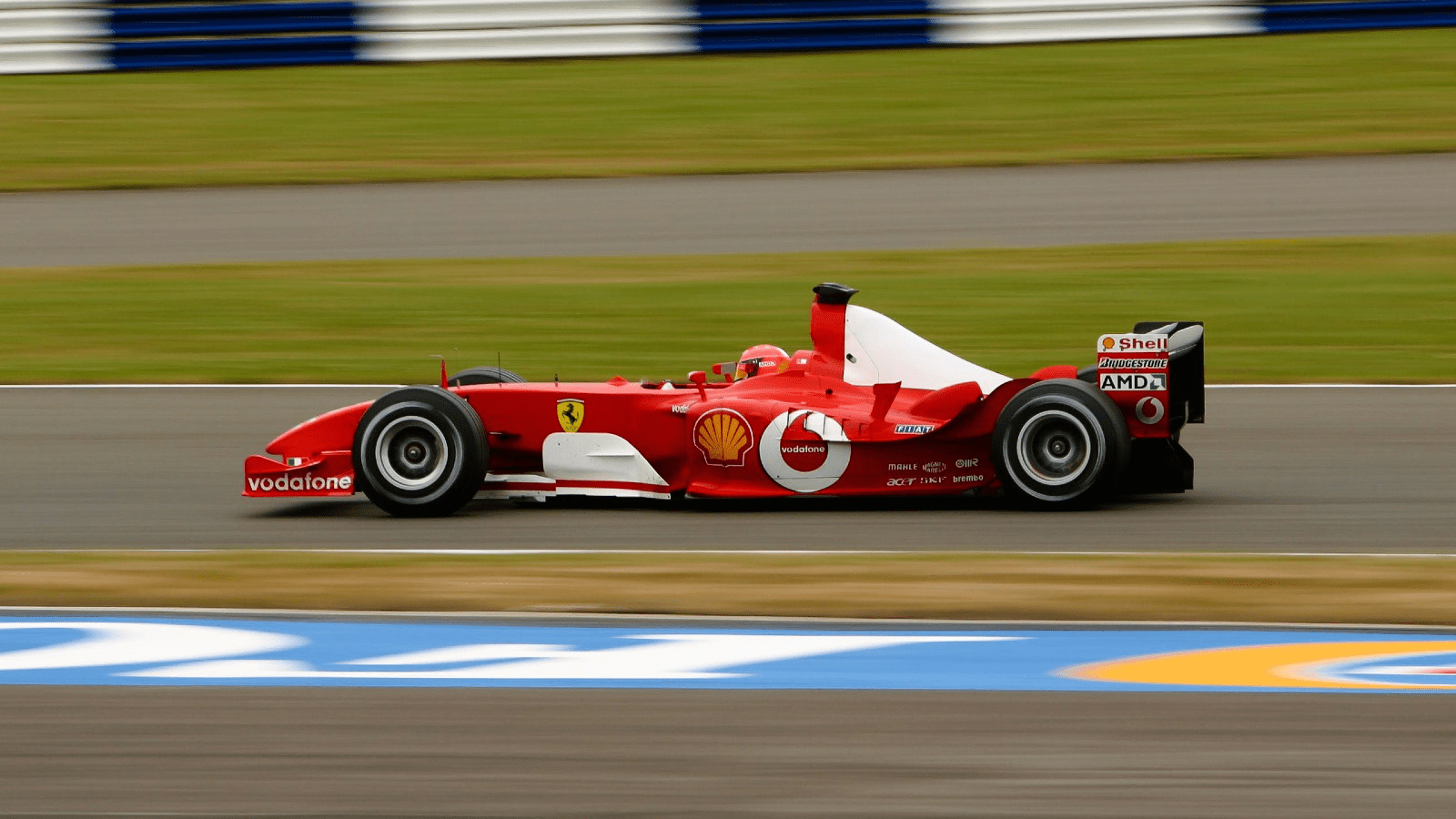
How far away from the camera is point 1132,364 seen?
8250mm

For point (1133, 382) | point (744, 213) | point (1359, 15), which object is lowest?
point (1133, 382)

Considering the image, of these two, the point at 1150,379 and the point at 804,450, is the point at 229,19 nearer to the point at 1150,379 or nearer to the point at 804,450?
the point at 804,450

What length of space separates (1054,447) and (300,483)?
3319 millimetres

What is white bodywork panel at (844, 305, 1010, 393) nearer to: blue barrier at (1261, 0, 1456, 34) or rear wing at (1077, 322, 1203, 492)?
rear wing at (1077, 322, 1203, 492)

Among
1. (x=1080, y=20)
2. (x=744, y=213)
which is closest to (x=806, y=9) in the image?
(x=1080, y=20)

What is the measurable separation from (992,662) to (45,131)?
15.7 metres

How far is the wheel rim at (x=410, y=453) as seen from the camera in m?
8.47

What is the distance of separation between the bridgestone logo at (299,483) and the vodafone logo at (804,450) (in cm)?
188

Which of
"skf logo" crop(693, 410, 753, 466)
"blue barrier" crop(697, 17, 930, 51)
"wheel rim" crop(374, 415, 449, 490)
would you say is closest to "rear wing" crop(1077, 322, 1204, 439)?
"skf logo" crop(693, 410, 753, 466)

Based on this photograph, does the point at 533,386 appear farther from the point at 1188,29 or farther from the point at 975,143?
the point at 1188,29

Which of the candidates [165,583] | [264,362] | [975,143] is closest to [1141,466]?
[165,583]

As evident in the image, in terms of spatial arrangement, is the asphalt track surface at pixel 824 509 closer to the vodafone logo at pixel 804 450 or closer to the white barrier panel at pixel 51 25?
the vodafone logo at pixel 804 450

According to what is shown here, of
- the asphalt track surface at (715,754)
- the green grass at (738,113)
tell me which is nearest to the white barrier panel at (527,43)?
the green grass at (738,113)

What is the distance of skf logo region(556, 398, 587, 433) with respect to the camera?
859 centimetres
